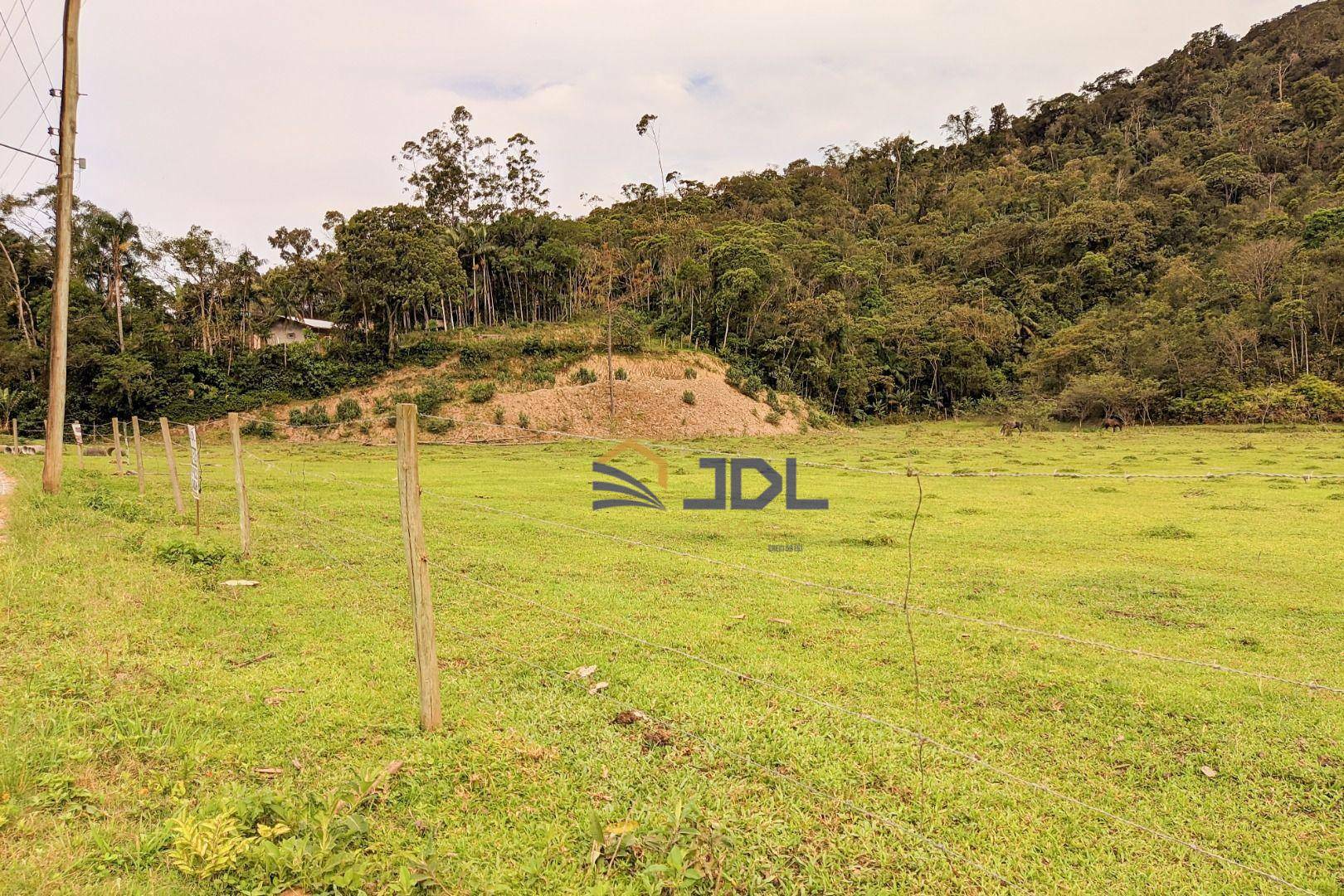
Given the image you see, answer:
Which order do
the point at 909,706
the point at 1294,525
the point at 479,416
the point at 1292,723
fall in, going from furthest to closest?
the point at 479,416 → the point at 1294,525 → the point at 909,706 → the point at 1292,723

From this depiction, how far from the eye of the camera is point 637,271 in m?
56.1

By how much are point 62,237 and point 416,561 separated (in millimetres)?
13705

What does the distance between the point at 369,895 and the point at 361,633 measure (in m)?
3.58

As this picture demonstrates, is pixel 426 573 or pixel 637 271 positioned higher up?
pixel 637 271

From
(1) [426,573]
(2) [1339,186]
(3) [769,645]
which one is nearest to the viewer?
Answer: (1) [426,573]

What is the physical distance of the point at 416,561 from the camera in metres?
3.98

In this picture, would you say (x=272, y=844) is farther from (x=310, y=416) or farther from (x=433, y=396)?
(x=310, y=416)

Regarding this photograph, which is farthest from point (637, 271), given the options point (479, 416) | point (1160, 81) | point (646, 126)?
point (1160, 81)

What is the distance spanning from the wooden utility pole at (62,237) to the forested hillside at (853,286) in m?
29.7

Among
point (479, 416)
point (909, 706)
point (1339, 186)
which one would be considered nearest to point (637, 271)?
point (479, 416)

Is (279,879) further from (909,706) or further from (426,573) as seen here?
(909,706)

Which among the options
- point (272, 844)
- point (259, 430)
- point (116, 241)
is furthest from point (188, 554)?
point (116, 241)

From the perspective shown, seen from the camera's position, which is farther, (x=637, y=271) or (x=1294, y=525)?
(x=637, y=271)

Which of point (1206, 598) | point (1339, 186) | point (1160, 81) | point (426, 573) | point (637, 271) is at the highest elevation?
point (1160, 81)
